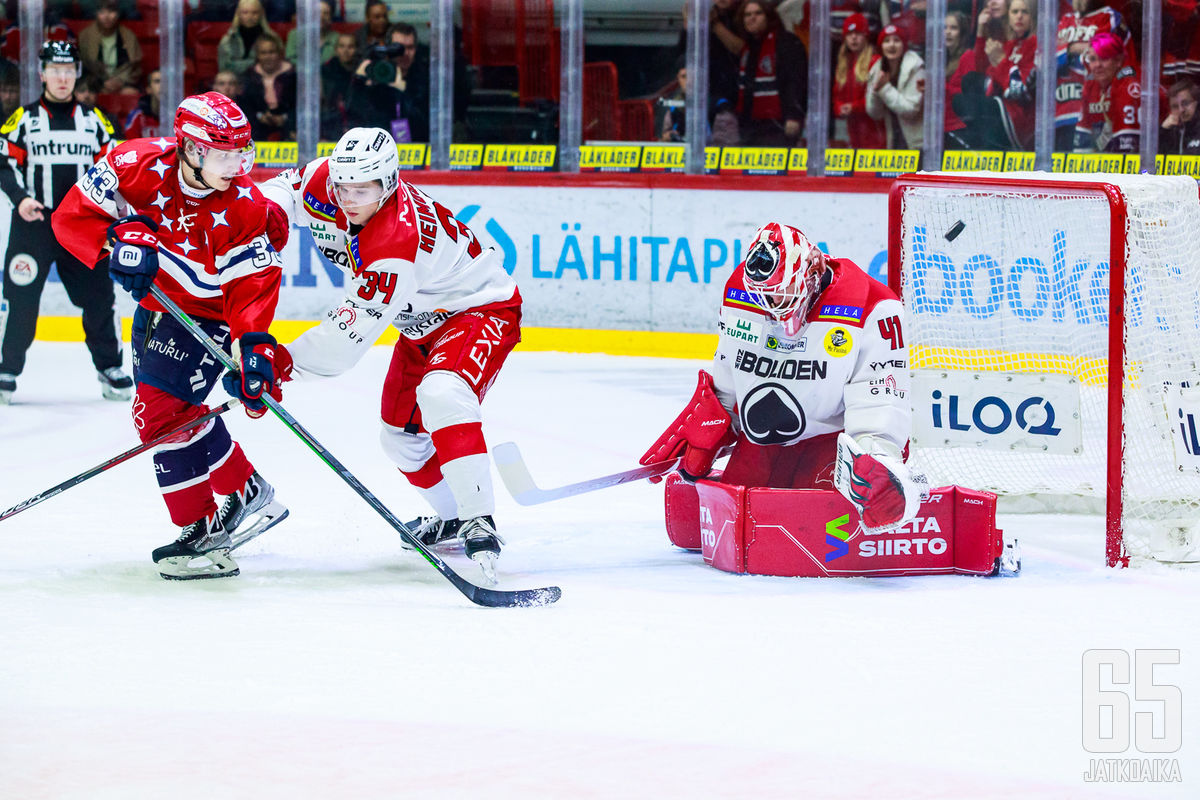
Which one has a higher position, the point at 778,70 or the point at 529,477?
the point at 778,70

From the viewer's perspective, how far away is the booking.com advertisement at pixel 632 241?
7.00 metres

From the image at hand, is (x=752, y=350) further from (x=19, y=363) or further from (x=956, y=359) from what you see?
(x=19, y=363)

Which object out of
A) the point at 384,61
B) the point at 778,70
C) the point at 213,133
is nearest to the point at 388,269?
the point at 213,133

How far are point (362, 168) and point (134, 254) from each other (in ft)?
1.73

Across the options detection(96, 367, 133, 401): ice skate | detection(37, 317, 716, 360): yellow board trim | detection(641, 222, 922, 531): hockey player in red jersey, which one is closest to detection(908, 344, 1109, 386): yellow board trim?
detection(641, 222, 922, 531): hockey player in red jersey

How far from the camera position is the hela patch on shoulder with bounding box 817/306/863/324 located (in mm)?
3416

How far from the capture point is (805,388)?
3.50m

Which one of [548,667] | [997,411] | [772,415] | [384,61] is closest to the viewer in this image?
[548,667]

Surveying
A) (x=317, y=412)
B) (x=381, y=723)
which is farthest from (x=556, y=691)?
(x=317, y=412)

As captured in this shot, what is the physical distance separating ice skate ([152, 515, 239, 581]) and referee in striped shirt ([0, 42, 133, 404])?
2649 millimetres

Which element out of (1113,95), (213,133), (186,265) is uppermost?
(1113,95)

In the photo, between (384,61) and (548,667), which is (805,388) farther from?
(384,61)

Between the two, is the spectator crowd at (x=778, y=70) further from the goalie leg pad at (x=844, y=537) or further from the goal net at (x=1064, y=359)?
the goalie leg pad at (x=844, y=537)

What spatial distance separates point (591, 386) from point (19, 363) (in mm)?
2274
